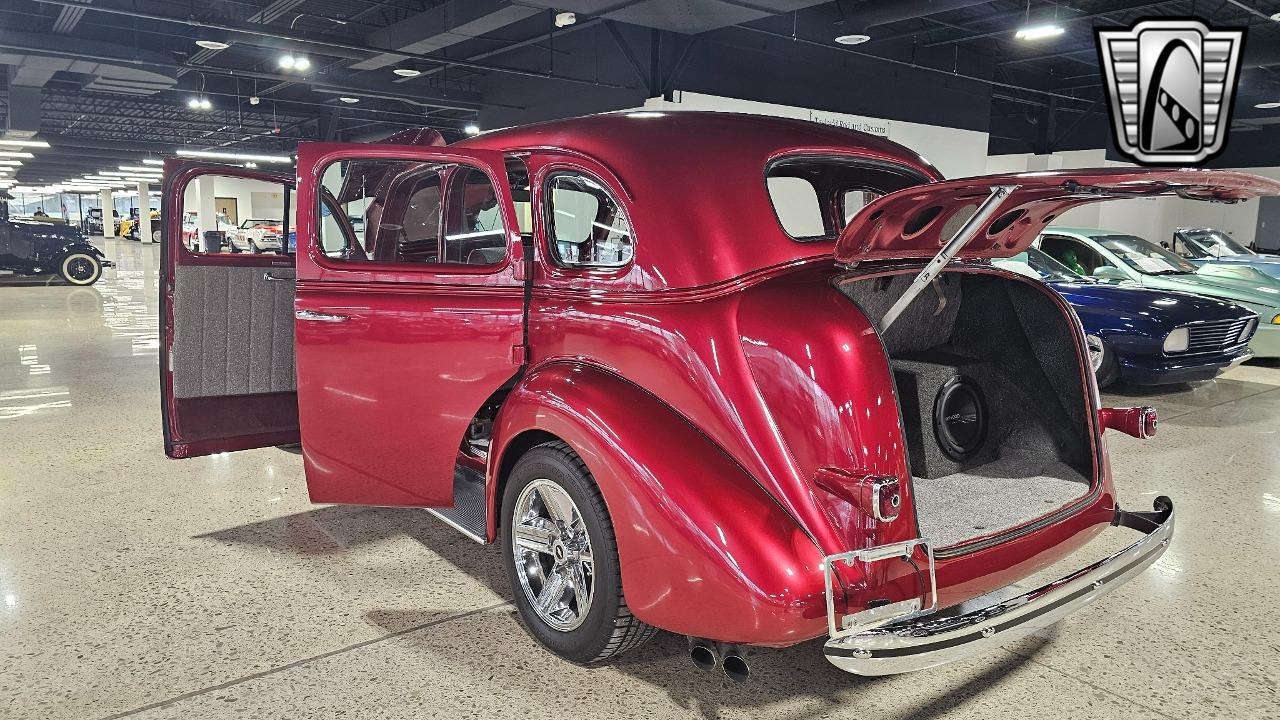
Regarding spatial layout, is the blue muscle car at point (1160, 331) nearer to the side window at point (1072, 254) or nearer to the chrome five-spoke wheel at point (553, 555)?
the side window at point (1072, 254)

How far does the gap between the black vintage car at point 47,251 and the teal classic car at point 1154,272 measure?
17.4m

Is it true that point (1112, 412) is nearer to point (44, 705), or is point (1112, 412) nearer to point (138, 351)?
point (44, 705)

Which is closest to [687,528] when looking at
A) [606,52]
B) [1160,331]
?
[1160,331]

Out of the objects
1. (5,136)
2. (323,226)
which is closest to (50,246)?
(5,136)

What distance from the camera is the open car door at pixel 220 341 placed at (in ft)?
12.1

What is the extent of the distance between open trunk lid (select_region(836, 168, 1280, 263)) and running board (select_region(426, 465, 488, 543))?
1.66 metres

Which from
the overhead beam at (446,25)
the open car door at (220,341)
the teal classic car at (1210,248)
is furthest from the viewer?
the overhead beam at (446,25)

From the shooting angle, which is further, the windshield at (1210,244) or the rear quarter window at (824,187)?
the windshield at (1210,244)

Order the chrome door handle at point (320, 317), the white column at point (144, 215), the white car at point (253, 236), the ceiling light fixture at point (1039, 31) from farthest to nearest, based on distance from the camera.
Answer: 1. the white column at point (144, 215)
2. the white car at point (253, 236)
3. the ceiling light fixture at point (1039, 31)
4. the chrome door handle at point (320, 317)

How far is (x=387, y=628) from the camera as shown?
2.97m

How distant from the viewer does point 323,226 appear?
342 cm

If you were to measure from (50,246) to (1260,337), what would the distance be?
1944cm

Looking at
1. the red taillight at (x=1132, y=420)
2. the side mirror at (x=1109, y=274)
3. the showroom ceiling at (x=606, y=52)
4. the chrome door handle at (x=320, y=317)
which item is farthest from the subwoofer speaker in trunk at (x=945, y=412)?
the showroom ceiling at (x=606, y=52)

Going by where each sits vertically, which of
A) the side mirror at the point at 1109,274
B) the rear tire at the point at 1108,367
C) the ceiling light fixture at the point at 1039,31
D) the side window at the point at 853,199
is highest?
the ceiling light fixture at the point at 1039,31
